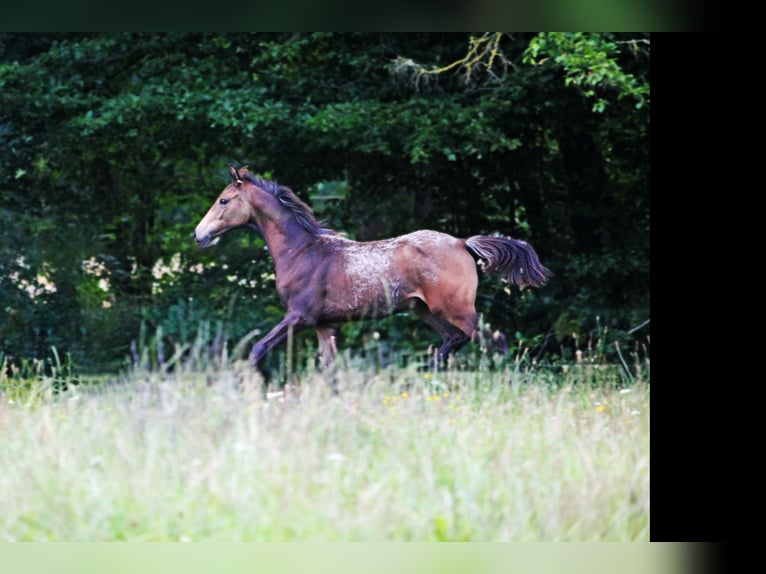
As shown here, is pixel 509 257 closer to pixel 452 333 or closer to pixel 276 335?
pixel 452 333

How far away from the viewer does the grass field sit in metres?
4.35

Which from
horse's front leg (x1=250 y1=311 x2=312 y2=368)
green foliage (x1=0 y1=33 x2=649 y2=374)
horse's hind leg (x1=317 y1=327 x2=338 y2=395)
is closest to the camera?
horse's front leg (x1=250 y1=311 x2=312 y2=368)

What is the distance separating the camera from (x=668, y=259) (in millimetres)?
4727

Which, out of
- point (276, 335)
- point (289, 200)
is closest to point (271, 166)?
point (289, 200)

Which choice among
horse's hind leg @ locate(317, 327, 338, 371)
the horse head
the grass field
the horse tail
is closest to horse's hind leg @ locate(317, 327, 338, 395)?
horse's hind leg @ locate(317, 327, 338, 371)

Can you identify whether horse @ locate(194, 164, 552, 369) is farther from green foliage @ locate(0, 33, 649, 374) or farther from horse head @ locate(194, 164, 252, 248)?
green foliage @ locate(0, 33, 649, 374)

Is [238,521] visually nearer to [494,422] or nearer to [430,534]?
[430,534]

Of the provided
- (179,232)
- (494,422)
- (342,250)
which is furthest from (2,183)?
(494,422)

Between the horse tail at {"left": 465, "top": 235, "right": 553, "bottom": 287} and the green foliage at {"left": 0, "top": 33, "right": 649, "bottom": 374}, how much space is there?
2.14 meters

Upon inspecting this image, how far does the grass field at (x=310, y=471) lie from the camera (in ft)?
14.3

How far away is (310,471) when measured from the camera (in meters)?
4.77

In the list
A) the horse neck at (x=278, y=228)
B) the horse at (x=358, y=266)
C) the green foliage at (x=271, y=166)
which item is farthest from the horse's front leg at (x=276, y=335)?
the green foliage at (x=271, y=166)

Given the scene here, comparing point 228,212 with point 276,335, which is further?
point 228,212

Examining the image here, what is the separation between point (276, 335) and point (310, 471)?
8.56 feet
